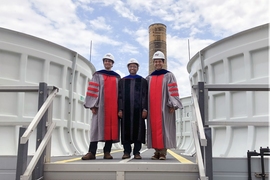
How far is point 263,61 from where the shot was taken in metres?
5.39

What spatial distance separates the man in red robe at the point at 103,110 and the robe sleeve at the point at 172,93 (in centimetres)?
83

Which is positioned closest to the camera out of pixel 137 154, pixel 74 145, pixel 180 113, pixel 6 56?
pixel 137 154

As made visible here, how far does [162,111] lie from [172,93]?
1.01ft

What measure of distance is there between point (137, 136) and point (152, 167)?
3.76ft

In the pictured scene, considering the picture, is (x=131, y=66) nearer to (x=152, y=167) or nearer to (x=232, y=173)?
(x=152, y=167)

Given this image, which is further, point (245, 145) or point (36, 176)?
point (245, 145)

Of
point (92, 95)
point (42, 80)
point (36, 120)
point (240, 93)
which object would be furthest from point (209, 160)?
point (42, 80)

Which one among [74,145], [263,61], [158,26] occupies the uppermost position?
[158,26]

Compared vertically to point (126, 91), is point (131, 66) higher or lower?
higher

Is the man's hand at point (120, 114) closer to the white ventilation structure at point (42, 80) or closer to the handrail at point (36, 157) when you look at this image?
the handrail at point (36, 157)

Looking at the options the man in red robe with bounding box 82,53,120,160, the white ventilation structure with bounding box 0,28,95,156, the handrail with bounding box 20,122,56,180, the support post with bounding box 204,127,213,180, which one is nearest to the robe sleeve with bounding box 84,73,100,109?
the man in red robe with bounding box 82,53,120,160

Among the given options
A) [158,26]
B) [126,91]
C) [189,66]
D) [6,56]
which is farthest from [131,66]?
[158,26]

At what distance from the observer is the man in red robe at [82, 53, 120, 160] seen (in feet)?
13.9

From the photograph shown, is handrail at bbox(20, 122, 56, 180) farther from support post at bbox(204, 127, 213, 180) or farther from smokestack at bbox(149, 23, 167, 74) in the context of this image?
smokestack at bbox(149, 23, 167, 74)
